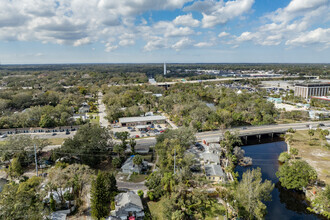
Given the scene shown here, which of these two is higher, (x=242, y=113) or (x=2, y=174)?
(x=242, y=113)

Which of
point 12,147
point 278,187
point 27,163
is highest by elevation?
point 12,147

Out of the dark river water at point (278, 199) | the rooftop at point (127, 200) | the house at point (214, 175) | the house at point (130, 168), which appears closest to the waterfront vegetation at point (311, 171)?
the dark river water at point (278, 199)

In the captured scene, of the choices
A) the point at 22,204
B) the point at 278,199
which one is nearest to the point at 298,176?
the point at 278,199

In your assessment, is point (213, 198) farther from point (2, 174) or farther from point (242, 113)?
point (242, 113)

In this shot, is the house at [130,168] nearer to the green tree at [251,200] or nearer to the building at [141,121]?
the green tree at [251,200]

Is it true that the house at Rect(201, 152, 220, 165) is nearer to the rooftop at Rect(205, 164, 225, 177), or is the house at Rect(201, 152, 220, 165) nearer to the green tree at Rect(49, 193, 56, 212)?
the rooftop at Rect(205, 164, 225, 177)

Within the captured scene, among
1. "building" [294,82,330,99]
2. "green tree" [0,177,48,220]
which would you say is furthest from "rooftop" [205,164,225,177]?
"building" [294,82,330,99]

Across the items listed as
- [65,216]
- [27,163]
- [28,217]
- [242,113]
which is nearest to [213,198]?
[65,216]
